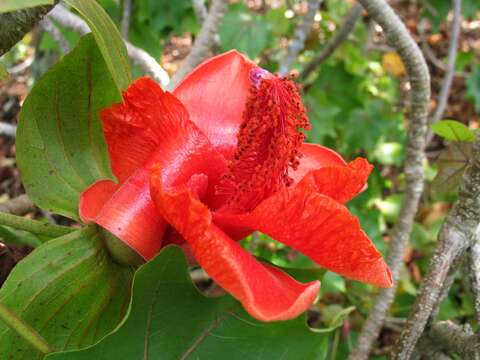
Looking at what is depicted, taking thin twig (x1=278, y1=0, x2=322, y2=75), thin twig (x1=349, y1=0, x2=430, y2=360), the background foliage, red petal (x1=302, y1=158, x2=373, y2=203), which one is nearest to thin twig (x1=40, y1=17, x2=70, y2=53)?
the background foliage

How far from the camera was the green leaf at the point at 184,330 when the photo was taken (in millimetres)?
602

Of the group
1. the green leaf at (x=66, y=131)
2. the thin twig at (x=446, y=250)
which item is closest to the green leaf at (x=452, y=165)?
the thin twig at (x=446, y=250)

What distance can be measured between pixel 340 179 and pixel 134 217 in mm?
207

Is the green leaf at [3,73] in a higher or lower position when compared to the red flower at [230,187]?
higher

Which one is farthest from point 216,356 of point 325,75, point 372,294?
point 325,75

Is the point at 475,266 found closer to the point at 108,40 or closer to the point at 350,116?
the point at 108,40

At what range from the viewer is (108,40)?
0.64 metres

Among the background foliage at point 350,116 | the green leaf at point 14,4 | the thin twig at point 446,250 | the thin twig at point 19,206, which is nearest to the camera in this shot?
the green leaf at point 14,4

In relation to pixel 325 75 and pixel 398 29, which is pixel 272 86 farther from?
pixel 325 75

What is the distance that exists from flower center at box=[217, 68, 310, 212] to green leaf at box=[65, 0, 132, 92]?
140 millimetres

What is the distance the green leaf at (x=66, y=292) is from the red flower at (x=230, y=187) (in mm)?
40

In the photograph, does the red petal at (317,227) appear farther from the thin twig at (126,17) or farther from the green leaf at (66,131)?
the thin twig at (126,17)

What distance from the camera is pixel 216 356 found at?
65cm

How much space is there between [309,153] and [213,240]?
24 centimetres
